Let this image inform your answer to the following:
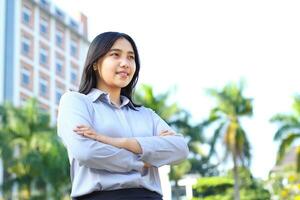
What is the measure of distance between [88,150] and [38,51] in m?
51.8

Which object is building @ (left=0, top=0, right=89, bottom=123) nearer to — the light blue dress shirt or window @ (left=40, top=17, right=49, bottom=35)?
window @ (left=40, top=17, right=49, bottom=35)

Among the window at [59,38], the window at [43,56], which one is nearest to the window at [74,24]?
the window at [59,38]

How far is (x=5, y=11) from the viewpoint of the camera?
49406mm

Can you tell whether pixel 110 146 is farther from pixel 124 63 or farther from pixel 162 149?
pixel 124 63

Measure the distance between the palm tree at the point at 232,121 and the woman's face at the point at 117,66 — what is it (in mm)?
33931

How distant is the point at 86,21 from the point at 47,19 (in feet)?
24.4

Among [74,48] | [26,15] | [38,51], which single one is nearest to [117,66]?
[26,15]

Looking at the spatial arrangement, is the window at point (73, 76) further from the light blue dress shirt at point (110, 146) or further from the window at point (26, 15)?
the light blue dress shirt at point (110, 146)

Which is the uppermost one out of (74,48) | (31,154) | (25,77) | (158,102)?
(74,48)

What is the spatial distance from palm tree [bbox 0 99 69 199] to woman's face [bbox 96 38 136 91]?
2926cm

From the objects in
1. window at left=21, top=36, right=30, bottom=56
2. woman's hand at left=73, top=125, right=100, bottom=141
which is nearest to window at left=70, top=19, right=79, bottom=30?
window at left=21, top=36, right=30, bottom=56

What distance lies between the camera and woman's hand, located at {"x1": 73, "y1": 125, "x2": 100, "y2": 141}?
2359 millimetres

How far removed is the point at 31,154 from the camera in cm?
3156

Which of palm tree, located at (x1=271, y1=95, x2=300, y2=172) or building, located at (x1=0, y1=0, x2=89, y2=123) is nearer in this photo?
palm tree, located at (x1=271, y1=95, x2=300, y2=172)
